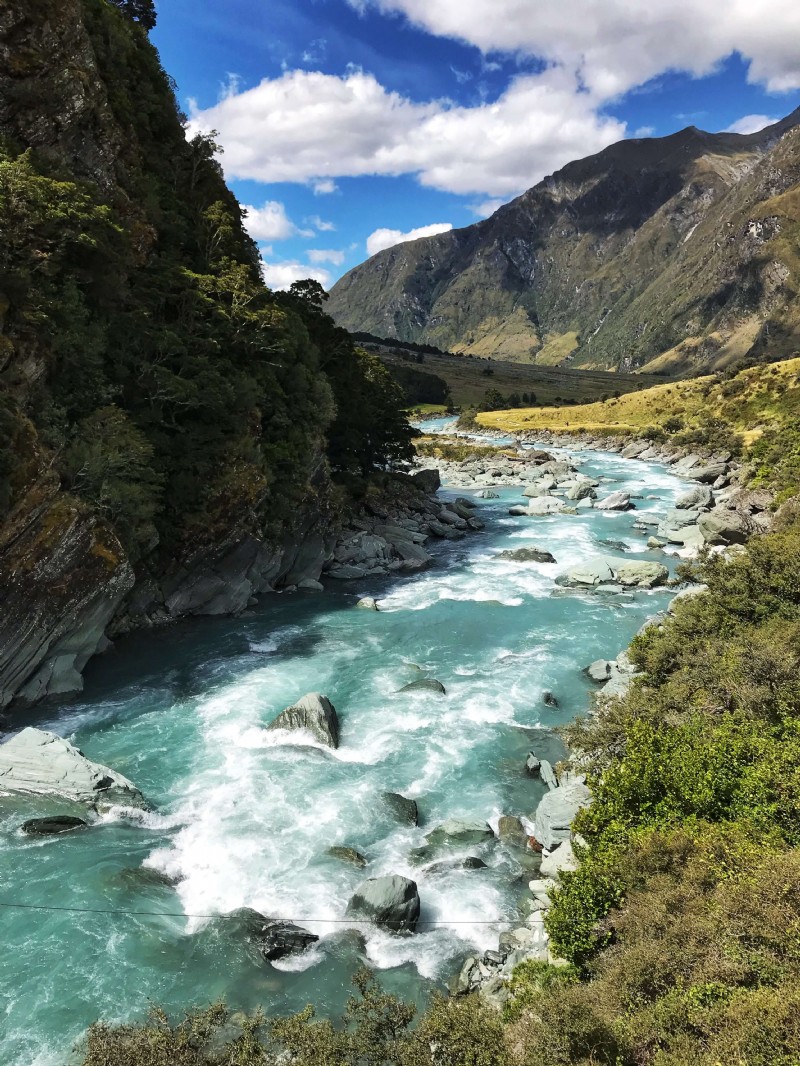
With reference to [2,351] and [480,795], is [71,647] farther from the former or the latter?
[480,795]

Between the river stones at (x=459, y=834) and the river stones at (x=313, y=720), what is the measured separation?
634 cm

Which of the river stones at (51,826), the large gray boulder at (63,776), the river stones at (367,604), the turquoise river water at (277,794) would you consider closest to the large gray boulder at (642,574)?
the turquoise river water at (277,794)

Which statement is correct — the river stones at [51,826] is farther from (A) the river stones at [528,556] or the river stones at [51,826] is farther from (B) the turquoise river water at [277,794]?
(A) the river stones at [528,556]

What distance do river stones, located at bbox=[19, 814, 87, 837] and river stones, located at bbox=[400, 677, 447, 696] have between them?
14.6m

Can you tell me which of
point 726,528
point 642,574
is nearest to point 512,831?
point 642,574

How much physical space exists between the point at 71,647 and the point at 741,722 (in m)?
27.5

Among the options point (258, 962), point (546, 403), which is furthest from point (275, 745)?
point (546, 403)

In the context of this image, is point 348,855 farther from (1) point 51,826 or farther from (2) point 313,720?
(1) point 51,826

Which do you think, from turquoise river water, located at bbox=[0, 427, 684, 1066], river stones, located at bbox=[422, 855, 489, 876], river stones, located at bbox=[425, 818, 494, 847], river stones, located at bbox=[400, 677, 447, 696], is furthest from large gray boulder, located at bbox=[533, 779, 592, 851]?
river stones, located at bbox=[400, 677, 447, 696]

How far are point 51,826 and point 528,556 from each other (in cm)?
3837

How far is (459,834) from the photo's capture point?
19469mm

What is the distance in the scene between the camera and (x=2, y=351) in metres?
26.6

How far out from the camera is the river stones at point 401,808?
20.4 metres

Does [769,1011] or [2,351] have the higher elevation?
[2,351]
